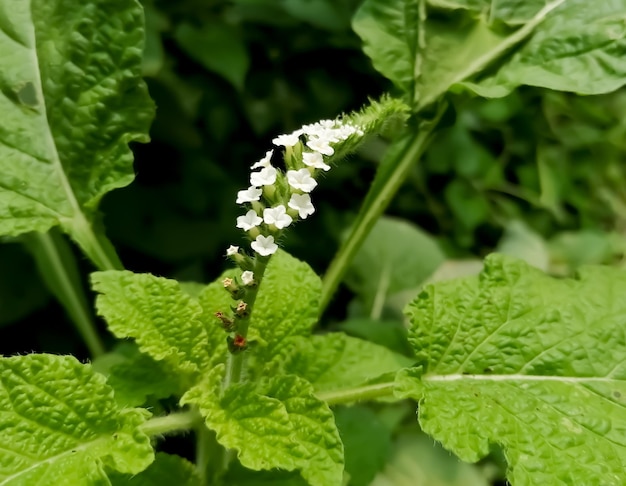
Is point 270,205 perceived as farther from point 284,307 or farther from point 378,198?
point 378,198

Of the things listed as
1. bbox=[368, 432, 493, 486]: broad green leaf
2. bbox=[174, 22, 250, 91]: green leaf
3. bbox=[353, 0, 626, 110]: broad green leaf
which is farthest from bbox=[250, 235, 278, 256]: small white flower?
bbox=[174, 22, 250, 91]: green leaf

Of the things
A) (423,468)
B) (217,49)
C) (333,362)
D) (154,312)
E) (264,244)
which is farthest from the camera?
(217,49)

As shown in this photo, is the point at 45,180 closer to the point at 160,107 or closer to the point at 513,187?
the point at 160,107

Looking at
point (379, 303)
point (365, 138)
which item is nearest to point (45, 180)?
point (365, 138)

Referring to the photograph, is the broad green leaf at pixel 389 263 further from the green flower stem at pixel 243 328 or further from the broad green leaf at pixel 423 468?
the green flower stem at pixel 243 328

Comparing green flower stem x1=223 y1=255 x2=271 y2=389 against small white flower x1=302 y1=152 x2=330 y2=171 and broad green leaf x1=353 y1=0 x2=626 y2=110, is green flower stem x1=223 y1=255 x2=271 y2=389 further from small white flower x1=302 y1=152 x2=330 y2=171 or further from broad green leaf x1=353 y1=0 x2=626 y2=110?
broad green leaf x1=353 y1=0 x2=626 y2=110

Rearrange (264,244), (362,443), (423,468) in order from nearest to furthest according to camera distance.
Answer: (264,244), (362,443), (423,468)

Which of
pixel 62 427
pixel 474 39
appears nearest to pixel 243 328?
pixel 62 427
